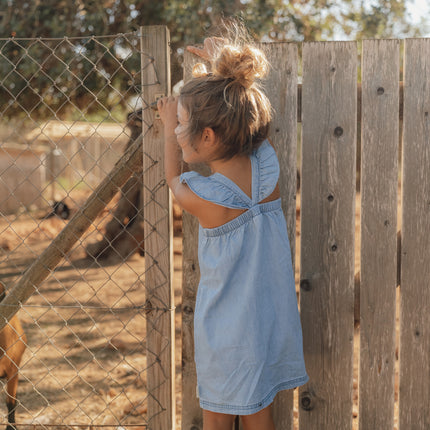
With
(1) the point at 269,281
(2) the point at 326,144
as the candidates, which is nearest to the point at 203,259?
(1) the point at 269,281

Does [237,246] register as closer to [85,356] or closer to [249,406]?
[249,406]

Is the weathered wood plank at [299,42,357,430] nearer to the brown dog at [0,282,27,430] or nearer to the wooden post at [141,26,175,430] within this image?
the wooden post at [141,26,175,430]

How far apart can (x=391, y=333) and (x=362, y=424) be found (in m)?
0.48

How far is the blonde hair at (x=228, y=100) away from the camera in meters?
1.80

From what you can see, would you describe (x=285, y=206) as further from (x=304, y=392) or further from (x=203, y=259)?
(x=304, y=392)

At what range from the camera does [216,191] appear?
1823mm

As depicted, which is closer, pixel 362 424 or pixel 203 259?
pixel 203 259

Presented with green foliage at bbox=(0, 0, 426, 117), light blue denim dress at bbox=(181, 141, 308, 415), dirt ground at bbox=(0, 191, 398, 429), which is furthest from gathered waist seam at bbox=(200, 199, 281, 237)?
green foliage at bbox=(0, 0, 426, 117)

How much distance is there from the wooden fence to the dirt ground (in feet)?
2.57

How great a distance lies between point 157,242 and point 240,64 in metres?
0.91

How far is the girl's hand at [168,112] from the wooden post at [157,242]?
14cm

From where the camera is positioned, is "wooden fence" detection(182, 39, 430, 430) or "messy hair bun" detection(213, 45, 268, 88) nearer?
"messy hair bun" detection(213, 45, 268, 88)

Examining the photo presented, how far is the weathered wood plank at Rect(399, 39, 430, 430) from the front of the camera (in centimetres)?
221

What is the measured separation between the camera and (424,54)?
219cm
